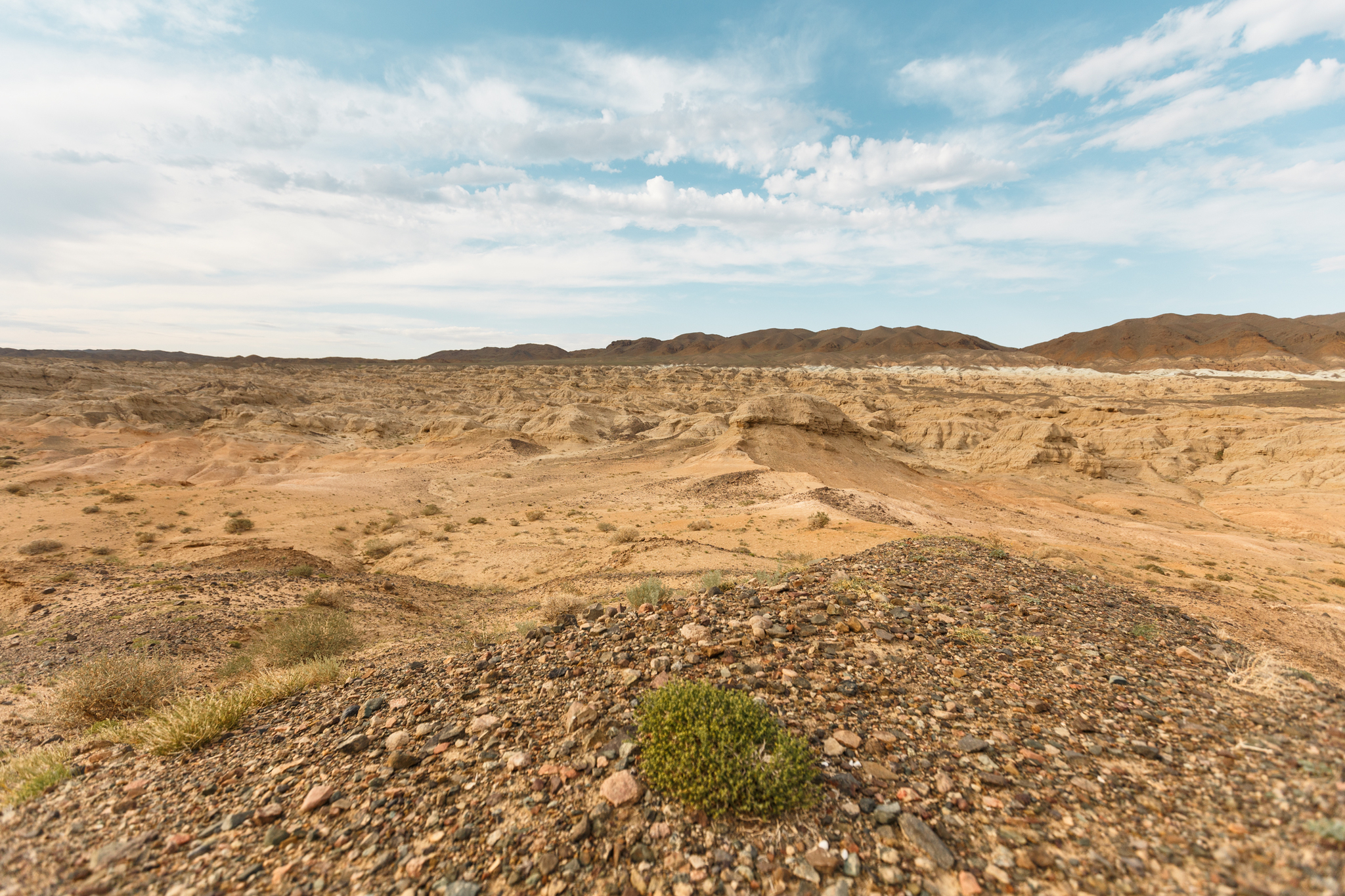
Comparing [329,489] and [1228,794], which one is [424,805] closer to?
[1228,794]

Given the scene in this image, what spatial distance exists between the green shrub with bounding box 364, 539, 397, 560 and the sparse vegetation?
8.34m

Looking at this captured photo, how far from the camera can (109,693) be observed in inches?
244

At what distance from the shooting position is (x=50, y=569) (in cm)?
1183

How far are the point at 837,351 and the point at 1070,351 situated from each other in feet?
200

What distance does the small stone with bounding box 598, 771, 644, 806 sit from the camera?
12.1 ft

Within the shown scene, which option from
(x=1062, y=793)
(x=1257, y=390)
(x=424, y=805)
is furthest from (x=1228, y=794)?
(x=1257, y=390)

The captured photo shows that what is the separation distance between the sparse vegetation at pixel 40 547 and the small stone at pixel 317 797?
19.1m

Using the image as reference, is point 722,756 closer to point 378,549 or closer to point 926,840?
point 926,840

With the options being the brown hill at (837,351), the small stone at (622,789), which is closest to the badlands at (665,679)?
the small stone at (622,789)

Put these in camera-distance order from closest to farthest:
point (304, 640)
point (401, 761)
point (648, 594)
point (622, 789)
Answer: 1. point (622, 789)
2. point (401, 761)
3. point (304, 640)
4. point (648, 594)

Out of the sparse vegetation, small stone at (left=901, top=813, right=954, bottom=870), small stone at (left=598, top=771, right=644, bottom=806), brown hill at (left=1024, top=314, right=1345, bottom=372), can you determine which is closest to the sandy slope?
the sparse vegetation

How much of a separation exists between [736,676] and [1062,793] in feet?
8.06

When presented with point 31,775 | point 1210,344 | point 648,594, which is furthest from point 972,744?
point 1210,344

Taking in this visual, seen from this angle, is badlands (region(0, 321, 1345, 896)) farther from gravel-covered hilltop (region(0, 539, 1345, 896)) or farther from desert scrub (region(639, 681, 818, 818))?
desert scrub (region(639, 681, 818, 818))
